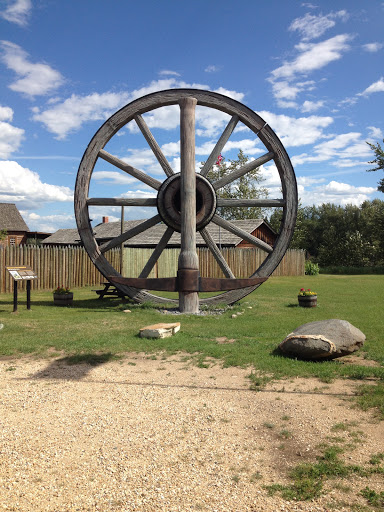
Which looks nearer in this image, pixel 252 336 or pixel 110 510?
pixel 110 510

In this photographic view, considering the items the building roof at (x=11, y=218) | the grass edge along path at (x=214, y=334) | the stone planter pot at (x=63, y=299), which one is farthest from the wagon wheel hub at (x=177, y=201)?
the building roof at (x=11, y=218)

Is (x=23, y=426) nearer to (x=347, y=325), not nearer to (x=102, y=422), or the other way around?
(x=102, y=422)

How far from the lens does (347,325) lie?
24.2 ft

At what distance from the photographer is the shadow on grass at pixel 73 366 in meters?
6.30

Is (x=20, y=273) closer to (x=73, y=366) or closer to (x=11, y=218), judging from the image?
(x=73, y=366)

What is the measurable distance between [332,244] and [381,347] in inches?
1627

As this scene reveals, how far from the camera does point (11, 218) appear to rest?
41.4m

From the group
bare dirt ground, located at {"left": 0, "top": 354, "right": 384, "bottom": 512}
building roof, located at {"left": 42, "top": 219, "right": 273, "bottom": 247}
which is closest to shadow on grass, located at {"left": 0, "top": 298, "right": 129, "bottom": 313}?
bare dirt ground, located at {"left": 0, "top": 354, "right": 384, "bottom": 512}

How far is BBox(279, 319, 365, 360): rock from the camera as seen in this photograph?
6.77 m

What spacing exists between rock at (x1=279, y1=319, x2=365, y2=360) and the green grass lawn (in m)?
0.18

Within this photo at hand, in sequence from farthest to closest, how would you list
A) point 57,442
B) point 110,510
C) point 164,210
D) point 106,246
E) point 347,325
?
point 106,246 < point 164,210 < point 347,325 < point 57,442 < point 110,510

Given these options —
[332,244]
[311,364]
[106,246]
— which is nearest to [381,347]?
[311,364]

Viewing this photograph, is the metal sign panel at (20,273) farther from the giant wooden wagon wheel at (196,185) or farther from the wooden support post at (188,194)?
the wooden support post at (188,194)

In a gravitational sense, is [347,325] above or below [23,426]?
above
